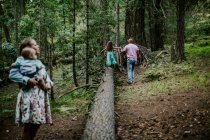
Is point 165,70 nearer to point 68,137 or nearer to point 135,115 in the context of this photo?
point 135,115

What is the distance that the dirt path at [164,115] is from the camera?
7633mm

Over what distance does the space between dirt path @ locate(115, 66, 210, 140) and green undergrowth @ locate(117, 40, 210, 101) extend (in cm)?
27

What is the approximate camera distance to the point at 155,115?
9156 millimetres

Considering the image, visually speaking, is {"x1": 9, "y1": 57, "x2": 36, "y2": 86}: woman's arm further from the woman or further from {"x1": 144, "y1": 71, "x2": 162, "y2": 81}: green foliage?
{"x1": 144, "y1": 71, "x2": 162, "y2": 81}: green foliage

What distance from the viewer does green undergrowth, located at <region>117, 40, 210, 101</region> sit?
39.3 feet

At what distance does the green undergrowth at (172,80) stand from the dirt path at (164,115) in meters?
0.27

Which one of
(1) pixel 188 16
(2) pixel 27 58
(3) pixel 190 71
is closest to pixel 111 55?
(3) pixel 190 71

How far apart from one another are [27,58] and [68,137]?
9.28 feet

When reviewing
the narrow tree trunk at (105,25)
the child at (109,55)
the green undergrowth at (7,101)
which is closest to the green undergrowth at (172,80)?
the child at (109,55)

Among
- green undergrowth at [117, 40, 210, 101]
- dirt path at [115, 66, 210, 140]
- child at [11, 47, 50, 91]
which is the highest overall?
child at [11, 47, 50, 91]

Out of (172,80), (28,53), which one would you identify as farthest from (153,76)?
(28,53)

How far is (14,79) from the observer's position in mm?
5828

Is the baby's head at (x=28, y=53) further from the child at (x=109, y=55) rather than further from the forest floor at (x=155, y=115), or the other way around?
the child at (x=109, y=55)

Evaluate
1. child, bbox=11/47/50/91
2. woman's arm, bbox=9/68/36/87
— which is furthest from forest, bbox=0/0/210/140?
woman's arm, bbox=9/68/36/87
